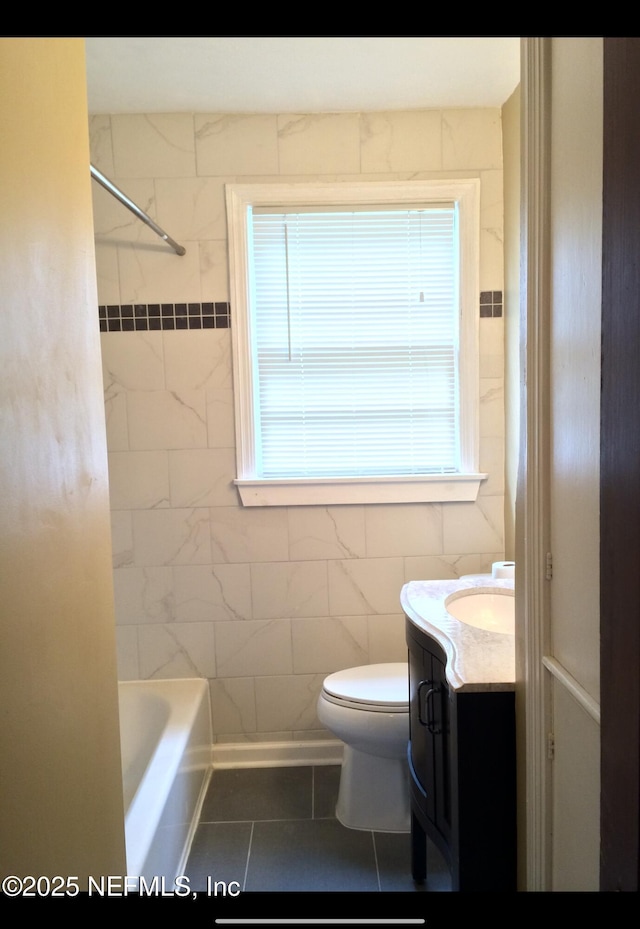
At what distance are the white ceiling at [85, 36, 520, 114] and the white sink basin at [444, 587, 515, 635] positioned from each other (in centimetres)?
182

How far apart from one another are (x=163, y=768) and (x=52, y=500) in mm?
1425

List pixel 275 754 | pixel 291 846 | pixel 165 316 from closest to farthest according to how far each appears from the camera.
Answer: pixel 291 846
pixel 165 316
pixel 275 754

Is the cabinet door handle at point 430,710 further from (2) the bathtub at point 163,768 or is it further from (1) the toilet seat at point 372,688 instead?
(2) the bathtub at point 163,768

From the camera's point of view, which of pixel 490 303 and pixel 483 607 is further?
pixel 490 303

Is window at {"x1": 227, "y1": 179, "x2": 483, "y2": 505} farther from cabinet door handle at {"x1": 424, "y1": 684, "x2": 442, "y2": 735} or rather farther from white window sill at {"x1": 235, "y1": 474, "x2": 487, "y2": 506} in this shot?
cabinet door handle at {"x1": 424, "y1": 684, "x2": 442, "y2": 735}

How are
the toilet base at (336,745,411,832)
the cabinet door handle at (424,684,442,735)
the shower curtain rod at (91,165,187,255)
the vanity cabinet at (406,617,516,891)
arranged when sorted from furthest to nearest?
the toilet base at (336,745,411,832) → the shower curtain rod at (91,165,187,255) → the cabinet door handle at (424,684,442,735) → the vanity cabinet at (406,617,516,891)

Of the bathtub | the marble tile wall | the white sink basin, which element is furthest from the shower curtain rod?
the bathtub

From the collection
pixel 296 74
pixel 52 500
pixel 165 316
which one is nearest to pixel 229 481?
pixel 165 316

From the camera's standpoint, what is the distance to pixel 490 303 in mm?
2609

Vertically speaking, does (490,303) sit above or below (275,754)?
above

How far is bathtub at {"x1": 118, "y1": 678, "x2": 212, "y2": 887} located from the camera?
1.72 m

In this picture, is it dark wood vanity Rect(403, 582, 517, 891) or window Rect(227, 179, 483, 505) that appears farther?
window Rect(227, 179, 483, 505)

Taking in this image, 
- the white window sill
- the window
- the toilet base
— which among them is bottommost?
the toilet base

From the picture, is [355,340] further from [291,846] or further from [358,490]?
[291,846]
